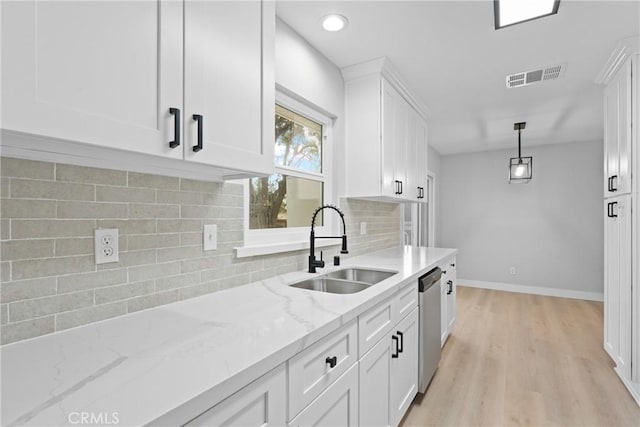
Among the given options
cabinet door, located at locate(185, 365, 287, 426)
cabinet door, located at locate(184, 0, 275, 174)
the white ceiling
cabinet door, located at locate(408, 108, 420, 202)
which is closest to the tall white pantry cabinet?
the white ceiling

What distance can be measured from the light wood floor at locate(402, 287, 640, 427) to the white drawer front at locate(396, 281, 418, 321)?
0.73m

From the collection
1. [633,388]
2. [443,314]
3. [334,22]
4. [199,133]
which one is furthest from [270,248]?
[633,388]

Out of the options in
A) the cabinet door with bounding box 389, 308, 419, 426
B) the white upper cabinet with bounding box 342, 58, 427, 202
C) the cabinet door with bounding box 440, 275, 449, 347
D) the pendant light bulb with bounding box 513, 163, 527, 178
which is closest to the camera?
the cabinet door with bounding box 389, 308, 419, 426

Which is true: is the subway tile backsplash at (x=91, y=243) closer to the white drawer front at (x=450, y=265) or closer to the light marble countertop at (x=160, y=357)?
the light marble countertop at (x=160, y=357)

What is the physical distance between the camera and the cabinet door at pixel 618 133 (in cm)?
228

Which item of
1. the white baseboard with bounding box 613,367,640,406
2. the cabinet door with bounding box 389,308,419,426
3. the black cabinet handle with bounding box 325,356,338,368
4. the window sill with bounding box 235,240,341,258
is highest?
the window sill with bounding box 235,240,341,258

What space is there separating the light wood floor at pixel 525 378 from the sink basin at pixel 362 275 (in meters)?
0.89

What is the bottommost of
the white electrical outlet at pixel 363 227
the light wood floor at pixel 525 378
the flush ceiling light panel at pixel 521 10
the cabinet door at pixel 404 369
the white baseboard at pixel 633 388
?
the light wood floor at pixel 525 378

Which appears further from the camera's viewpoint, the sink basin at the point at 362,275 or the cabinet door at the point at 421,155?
the cabinet door at the point at 421,155

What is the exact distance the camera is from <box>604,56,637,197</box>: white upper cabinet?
7.48ft

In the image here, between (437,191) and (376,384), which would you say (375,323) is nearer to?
(376,384)

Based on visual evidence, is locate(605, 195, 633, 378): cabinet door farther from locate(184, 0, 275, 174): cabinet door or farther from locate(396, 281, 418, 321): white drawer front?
locate(184, 0, 275, 174): cabinet door

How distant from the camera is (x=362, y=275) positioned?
89.4 inches

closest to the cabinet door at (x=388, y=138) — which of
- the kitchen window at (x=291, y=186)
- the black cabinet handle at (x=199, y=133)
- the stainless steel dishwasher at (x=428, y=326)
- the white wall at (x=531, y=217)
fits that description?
the kitchen window at (x=291, y=186)
